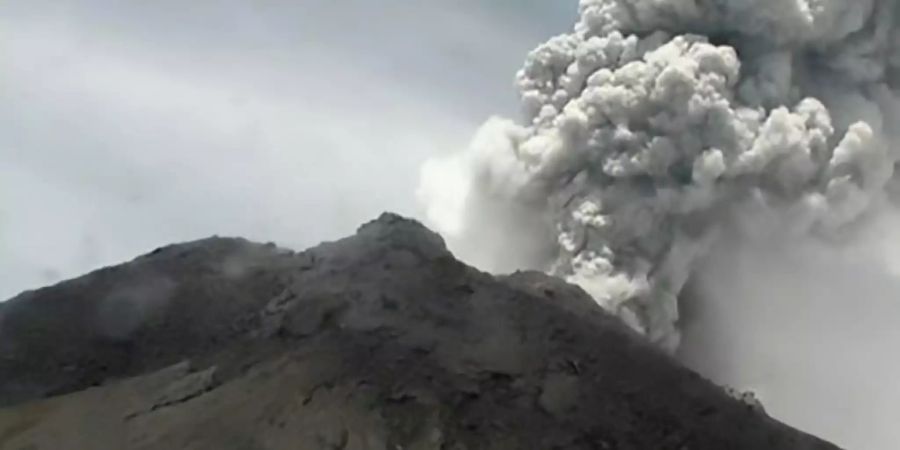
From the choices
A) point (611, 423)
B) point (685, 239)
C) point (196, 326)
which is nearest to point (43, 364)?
point (196, 326)

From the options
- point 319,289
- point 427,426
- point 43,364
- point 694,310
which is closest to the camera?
point 427,426

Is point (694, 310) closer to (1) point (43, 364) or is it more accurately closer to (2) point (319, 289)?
(2) point (319, 289)

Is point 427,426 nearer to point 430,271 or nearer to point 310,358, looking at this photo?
point 310,358

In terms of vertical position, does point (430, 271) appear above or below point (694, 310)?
below

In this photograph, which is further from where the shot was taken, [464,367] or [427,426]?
[464,367]

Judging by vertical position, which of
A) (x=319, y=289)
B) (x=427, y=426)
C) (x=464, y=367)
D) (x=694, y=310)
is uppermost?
(x=694, y=310)

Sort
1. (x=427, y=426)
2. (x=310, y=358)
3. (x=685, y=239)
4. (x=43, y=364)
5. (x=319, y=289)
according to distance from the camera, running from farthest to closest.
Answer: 1. (x=685, y=239)
2. (x=43, y=364)
3. (x=319, y=289)
4. (x=310, y=358)
5. (x=427, y=426)

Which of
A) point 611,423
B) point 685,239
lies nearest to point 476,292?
point 611,423
